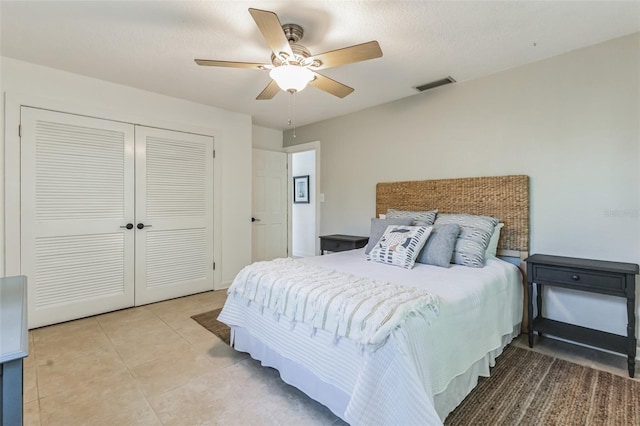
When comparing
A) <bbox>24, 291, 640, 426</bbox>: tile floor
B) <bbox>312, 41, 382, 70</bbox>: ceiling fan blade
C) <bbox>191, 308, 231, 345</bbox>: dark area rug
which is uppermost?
<bbox>312, 41, 382, 70</bbox>: ceiling fan blade

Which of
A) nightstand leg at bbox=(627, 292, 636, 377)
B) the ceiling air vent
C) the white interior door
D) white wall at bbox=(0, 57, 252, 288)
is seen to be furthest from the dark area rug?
the ceiling air vent

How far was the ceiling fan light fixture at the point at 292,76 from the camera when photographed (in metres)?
2.00

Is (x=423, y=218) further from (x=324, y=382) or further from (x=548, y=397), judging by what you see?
(x=324, y=382)

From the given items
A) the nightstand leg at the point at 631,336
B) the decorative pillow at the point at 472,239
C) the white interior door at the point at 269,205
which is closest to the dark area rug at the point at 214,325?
the white interior door at the point at 269,205

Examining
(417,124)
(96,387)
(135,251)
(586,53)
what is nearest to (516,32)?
(586,53)

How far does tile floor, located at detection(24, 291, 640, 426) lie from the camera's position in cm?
169

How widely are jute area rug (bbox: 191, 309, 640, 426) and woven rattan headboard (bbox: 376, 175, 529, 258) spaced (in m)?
0.98

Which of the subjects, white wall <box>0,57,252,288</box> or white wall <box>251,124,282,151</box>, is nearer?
white wall <box>0,57,252,288</box>

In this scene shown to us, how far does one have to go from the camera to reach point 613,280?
2.08 metres

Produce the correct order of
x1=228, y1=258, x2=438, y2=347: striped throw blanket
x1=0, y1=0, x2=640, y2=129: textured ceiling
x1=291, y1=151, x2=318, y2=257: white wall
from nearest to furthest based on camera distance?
x1=228, y1=258, x2=438, y2=347: striped throw blanket → x1=0, y1=0, x2=640, y2=129: textured ceiling → x1=291, y1=151, x2=318, y2=257: white wall

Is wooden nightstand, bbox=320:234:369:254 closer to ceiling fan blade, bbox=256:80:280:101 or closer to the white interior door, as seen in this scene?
the white interior door

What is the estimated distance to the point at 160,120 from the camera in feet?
11.4

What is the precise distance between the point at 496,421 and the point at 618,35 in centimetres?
275

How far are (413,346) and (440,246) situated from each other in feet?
4.22
